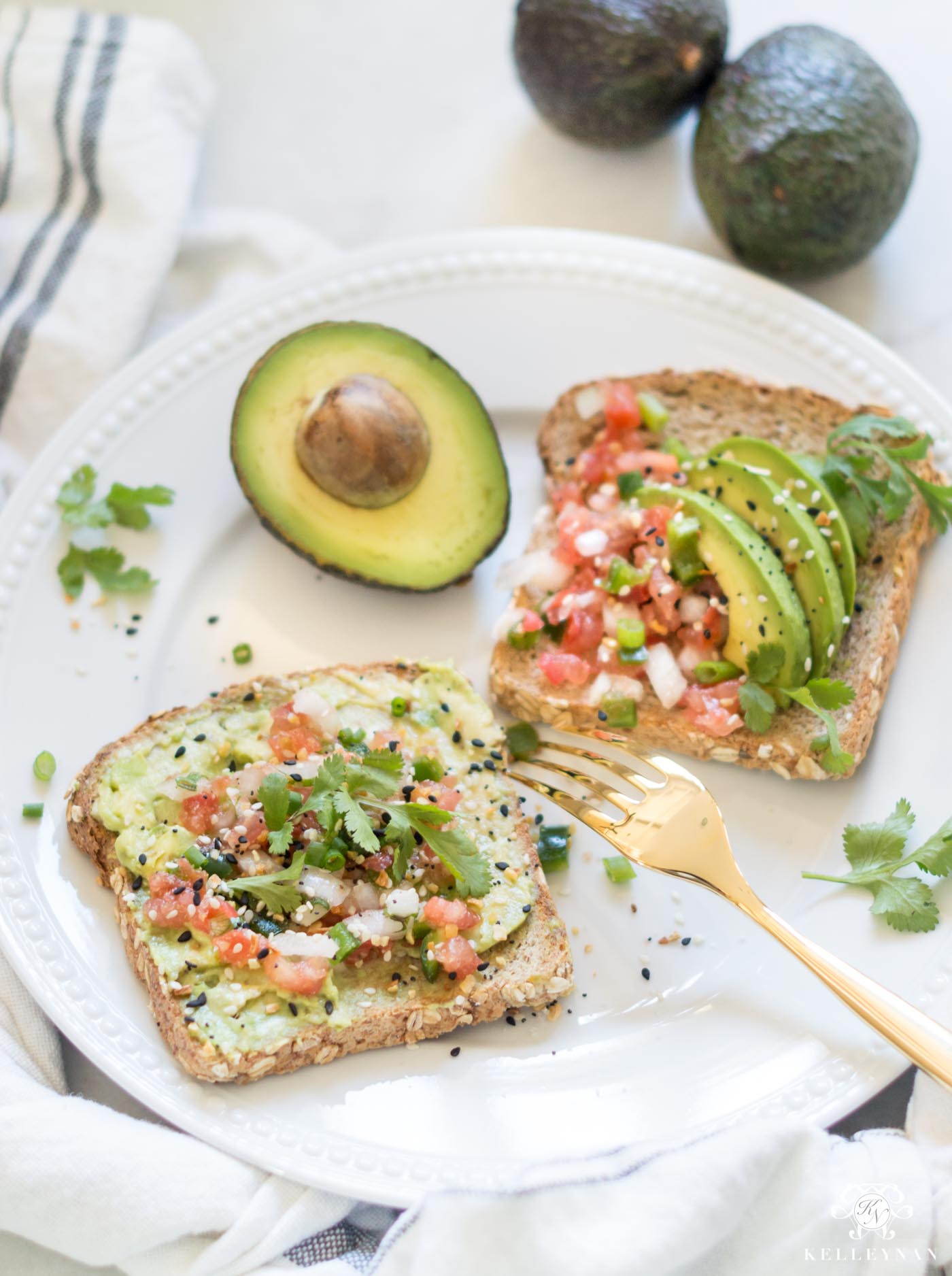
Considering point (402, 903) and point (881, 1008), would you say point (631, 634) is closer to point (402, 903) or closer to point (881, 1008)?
point (402, 903)

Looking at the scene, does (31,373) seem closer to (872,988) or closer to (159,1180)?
(159,1180)

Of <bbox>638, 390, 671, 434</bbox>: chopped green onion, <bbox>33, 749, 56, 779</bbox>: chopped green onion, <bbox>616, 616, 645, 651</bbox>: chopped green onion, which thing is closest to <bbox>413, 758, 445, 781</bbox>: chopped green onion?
<bbox>616, 616, 645, 651</bbox>: chopped green onion

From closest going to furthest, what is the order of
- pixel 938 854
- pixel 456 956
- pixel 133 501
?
pixel 456 956
pixel 938 854
pixel 133 501

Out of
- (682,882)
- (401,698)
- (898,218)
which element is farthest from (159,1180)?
(898,218)

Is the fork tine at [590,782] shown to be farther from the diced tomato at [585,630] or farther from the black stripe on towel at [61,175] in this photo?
the black stripe on towel at [61,175]

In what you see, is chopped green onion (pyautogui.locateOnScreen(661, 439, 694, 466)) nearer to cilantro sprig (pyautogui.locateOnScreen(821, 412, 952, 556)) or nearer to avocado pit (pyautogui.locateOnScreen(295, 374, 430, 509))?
cilantro sprig (pyautogui.locateOnScreen(821, 412, 952, 556))

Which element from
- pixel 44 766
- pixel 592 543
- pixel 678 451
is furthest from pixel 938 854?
pixel 44 766
